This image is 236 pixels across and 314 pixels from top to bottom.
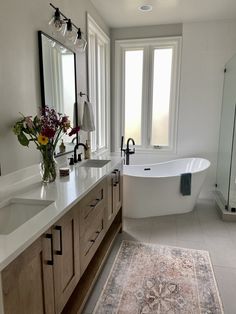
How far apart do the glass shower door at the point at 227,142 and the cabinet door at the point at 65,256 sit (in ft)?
8.63

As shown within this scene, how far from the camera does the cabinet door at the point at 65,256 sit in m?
1.30

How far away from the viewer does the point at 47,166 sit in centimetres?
183

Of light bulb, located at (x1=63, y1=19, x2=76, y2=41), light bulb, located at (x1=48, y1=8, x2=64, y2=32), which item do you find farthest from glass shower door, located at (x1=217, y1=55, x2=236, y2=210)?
Answer: light bulb, located at (x1=48, y1=8, x2=64, y2=32)

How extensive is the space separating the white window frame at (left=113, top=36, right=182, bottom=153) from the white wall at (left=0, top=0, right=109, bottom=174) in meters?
2.23

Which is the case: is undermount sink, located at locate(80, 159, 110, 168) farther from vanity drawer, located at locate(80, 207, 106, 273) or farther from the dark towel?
the dark towel

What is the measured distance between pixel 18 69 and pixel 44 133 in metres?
0.51

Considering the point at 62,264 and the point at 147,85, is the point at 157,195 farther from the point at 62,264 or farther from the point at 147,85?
the point at 62,264

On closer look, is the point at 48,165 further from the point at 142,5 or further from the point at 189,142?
the point at 189,142

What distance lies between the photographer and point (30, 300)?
1.06 m

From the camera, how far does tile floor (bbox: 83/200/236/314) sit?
203 centimetres

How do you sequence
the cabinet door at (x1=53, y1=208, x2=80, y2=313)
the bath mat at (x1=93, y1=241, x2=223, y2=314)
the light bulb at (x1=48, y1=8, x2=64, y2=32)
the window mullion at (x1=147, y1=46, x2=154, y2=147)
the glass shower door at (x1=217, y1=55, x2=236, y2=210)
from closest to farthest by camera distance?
the cabinet door at (x1=53, y1=208, x2=80, y2=313) → the bath mat at (x1=93, y1=241, x2=223, y2=314) → the light bulb at (x1=48, y1=8, x2=64, y2=32) → the glass shower door at (x1=217, y1=55, x2=236, y2=210) → the window mullion at (x1=147, y1=46, x2=154, y2=147)

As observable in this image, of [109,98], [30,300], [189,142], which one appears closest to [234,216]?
[189,142]

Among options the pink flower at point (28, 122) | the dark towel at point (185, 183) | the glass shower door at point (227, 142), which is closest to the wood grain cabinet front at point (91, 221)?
the pink flower at point (28, 122)

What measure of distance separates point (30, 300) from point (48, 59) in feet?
6.08
